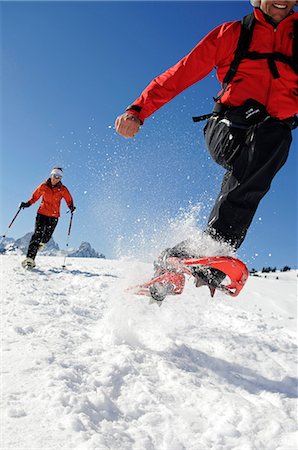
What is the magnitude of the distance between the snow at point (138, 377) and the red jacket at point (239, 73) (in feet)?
6.71

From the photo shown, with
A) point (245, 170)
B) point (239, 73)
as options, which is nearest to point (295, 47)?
point (239, 73)

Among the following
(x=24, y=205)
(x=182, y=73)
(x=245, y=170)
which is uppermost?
(x=182, y=73)

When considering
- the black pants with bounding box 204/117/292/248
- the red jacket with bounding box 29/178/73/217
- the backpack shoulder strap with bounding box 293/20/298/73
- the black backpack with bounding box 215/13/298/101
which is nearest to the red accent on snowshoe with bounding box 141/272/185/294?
the black pants with bounding box 204/117/292/248

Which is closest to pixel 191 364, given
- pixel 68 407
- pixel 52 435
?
pixel 68 407

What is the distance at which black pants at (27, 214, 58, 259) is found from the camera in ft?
30.3

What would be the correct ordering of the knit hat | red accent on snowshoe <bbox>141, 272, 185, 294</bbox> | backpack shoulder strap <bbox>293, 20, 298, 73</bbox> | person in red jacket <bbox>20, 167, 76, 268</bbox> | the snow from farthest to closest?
the knit hat < person in red jacket <bbox>20, 167, 76, 268</bbox> < red accent on snowshoe <bbox>141, 272, 185, 294</bbox> < backpack shoulder strap <bbox>293, 20, 298, 73</bbox> < the snow

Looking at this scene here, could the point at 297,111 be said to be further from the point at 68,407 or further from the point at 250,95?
the point at 68,407

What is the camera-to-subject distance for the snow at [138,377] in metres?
1.99

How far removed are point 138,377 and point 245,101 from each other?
243 centimetres

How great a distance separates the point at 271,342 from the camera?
4.30m

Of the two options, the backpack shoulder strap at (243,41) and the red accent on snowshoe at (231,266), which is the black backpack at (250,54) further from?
the red accent on snowshoe at (231,266)

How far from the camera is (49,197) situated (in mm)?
9703

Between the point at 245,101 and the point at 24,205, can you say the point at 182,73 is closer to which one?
the point at 245,101

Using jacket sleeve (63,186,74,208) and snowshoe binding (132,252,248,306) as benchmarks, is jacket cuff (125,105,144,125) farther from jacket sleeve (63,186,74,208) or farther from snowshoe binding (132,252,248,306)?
jacket sleeve (63,186,74,208)
